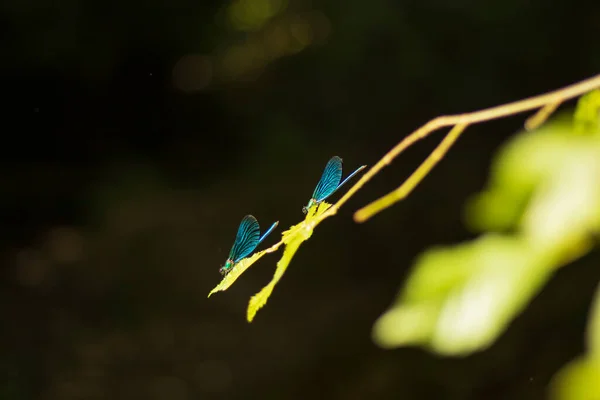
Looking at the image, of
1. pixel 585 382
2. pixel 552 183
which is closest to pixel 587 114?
pixel 552 183

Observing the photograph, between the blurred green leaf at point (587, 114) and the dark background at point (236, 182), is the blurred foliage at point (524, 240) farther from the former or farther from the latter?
the dark background at point (236, 182)

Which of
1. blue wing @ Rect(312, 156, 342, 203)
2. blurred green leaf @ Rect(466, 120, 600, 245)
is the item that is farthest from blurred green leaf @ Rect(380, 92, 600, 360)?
blue wing @ Rect(312, 156, 342, 203)

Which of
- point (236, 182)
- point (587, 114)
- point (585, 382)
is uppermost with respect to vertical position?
point (236, 182)

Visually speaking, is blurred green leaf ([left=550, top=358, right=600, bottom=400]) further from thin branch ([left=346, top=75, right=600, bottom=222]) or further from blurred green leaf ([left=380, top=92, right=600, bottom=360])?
thin branch ([left=346, top=75, right=600, bottom=222])

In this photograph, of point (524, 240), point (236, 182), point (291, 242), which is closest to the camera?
point (291, 242)

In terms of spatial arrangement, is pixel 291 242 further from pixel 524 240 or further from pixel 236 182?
pixel 236 182

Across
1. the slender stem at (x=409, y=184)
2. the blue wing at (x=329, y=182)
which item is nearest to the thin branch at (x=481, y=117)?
the slender stem at (x=409, y=184)

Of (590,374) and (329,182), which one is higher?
(329,182)
